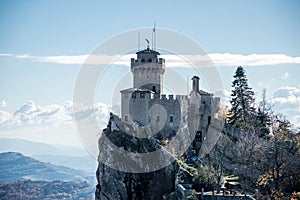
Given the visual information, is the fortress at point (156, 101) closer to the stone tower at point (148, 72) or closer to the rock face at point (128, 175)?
the stone tower at point (148, 72)

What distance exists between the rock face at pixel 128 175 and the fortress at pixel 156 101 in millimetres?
2121

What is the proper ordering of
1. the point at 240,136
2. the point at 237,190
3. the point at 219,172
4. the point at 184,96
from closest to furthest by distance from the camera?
the point at 237,190 → the point at 219,172 → the point at 240,136 → the point at 184,96

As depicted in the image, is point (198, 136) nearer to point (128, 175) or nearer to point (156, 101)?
point (156, 101)

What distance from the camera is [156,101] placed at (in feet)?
199

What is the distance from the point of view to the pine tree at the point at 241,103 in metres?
63.2

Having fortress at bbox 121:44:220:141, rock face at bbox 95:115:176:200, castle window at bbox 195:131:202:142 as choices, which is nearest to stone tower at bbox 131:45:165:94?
fortress at bbox 121:44:220:141

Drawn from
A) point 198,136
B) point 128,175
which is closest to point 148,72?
point 198,136

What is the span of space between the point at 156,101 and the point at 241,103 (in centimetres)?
1183

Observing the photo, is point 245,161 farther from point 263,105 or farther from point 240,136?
point 263,105

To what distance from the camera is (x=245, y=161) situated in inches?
2079

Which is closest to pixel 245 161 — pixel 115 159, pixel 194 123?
pixel 194 123

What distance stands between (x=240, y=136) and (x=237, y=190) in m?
11.2

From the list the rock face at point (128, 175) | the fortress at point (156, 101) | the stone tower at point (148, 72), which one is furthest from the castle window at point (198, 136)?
the stone tower at point (148, 72)

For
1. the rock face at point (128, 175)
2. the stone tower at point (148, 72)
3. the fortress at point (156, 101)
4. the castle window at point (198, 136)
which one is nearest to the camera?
the rock face at point (128, 175)
